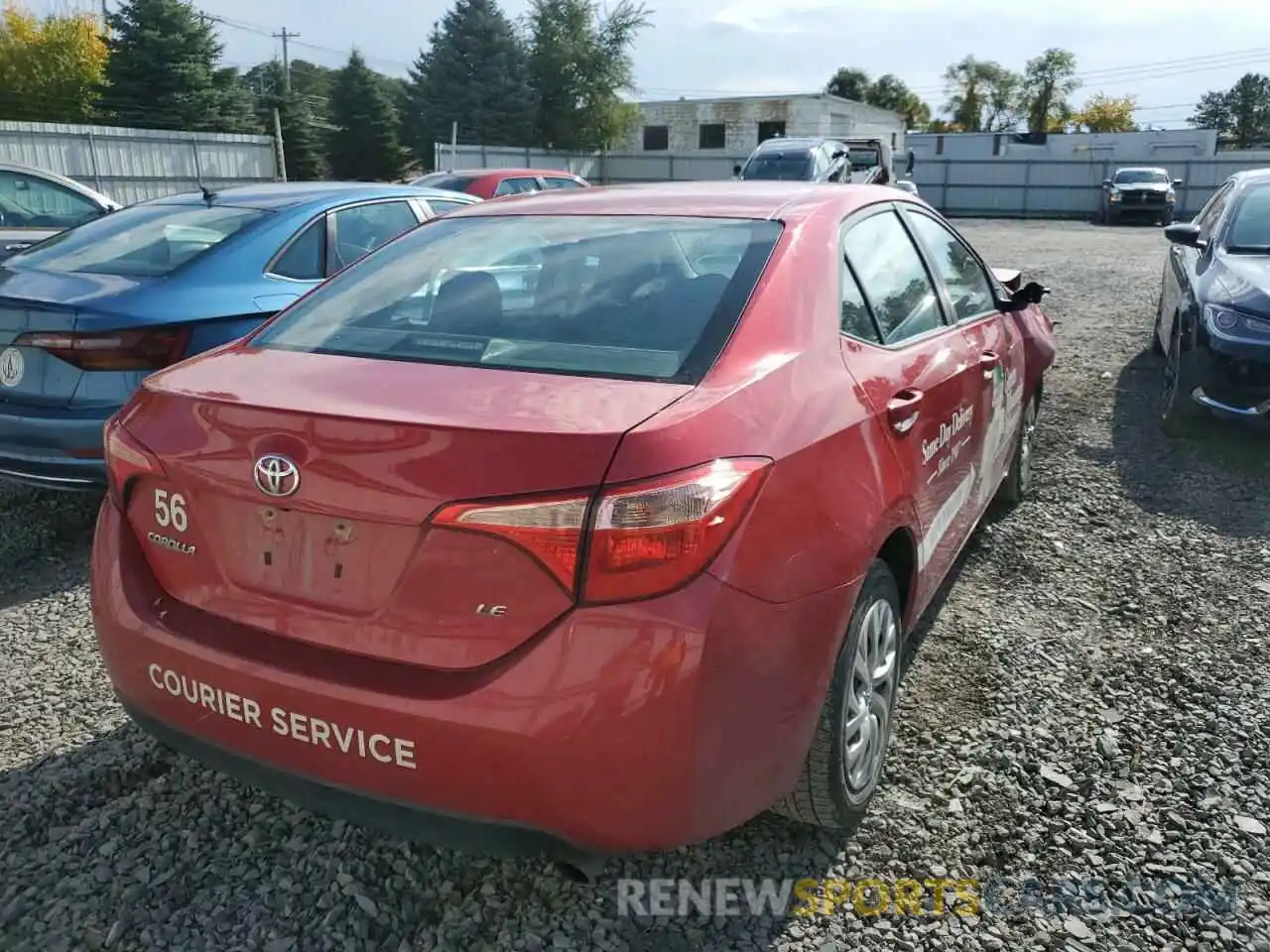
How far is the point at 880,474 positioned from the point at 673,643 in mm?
838

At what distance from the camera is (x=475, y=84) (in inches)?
1750

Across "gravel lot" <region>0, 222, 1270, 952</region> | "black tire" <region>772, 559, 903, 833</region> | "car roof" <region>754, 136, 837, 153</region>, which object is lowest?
"gravel lot" <region>0, 222, 1270, 952</region>

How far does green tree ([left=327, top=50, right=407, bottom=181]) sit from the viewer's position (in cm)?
4197

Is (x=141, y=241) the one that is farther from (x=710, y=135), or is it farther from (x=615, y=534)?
(x=710, y=135)

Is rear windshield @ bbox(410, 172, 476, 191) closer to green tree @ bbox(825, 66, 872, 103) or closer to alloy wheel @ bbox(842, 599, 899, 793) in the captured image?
alloy wheel @ bbox(842, 599, 899, 793)

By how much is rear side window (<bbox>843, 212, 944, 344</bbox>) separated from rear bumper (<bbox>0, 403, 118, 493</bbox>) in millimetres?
2890

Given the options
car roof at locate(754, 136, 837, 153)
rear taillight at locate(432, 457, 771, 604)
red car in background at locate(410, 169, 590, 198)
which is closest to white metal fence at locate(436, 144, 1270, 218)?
car roof at locate(754, 136, 837, 153)

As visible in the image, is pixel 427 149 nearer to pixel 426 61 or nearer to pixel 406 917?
pixel 426 61

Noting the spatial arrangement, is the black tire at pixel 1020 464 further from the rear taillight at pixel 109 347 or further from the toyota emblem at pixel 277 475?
the rear taillight at pixel 109 347

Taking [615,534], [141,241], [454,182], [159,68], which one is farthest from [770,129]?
[615,534]

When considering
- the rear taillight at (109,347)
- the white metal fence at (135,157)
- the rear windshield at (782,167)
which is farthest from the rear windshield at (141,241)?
the white metal fence at (135,157)

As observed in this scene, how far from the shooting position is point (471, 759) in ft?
6.22

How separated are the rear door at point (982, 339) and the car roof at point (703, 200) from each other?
27 centimetres

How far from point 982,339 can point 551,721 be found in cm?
243
